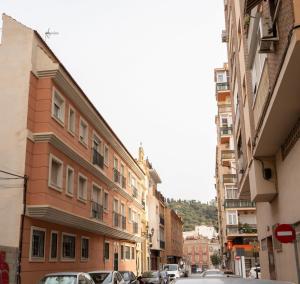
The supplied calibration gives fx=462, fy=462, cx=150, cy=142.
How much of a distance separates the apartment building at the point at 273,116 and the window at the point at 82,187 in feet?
28.6

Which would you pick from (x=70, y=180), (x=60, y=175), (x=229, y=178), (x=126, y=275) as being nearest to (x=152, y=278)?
(x=126, y=275)

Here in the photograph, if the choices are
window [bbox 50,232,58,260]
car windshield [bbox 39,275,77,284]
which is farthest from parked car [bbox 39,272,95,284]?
window [bbox 50,232,58,260]

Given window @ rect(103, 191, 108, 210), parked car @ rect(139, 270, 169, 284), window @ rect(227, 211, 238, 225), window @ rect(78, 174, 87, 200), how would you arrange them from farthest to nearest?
window @ rect(227, 211, 238, 225) < parked car @ rect(139, 270, 169, 284) < window @ rect(103, 191, 108, 210) < window @ rect(78, 174, 87, 200)

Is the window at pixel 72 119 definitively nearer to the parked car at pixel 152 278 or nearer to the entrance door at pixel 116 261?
the parked car at pixel 152 278

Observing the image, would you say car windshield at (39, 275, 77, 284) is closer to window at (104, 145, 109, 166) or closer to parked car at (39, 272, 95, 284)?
parked car at (39, 272, 95, 284)

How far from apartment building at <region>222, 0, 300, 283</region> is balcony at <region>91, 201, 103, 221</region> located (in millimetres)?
9297

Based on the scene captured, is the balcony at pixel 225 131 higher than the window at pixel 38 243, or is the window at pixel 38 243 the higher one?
the balcony at pixel 225 131

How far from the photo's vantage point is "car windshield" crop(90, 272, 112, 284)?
1922cm

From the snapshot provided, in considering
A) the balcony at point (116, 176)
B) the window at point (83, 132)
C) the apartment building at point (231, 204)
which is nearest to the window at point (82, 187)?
the window at point (83, 132)

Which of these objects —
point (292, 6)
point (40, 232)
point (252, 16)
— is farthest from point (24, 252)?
point (292, 6)

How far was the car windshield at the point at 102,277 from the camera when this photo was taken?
757 inches

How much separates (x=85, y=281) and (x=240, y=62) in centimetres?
1180

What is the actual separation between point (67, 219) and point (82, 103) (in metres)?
6.42

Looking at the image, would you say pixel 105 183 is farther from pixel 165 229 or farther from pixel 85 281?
pixel 165 229
